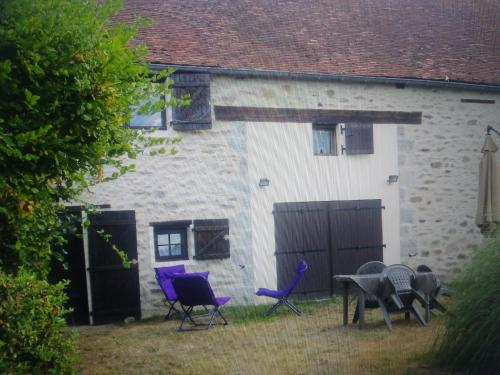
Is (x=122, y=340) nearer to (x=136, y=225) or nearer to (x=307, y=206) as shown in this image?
(x=136, y=225)

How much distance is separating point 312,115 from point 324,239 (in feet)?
6.93

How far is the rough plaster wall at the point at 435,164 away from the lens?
10.4 m

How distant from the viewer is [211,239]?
29.8 ft

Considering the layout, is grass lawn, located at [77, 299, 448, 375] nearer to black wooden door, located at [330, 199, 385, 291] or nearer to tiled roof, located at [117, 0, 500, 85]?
black wooden door, located at [330, 199, 385, 291]

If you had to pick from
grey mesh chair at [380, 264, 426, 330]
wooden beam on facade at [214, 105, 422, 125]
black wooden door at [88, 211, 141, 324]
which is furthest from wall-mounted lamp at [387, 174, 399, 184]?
black wooden door at [88, 211, 141, 324]

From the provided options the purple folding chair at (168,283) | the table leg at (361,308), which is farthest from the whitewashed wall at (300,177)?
the table leg at (361,308)

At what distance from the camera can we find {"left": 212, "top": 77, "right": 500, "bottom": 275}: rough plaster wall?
Result: 1037 centimetres

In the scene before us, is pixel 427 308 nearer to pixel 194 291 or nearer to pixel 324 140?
pixel 194 291

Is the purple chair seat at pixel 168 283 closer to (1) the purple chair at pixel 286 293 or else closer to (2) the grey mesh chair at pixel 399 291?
(1) the purple chair at pixel 286 293

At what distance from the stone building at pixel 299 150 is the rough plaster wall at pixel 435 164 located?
3cm

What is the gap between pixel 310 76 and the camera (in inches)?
380

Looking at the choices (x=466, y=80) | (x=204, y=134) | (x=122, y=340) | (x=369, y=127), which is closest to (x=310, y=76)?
(x=369, y=127)

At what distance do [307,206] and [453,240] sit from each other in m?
3.02

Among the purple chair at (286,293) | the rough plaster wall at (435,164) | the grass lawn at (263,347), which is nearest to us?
the grass lawn at (263,347)
